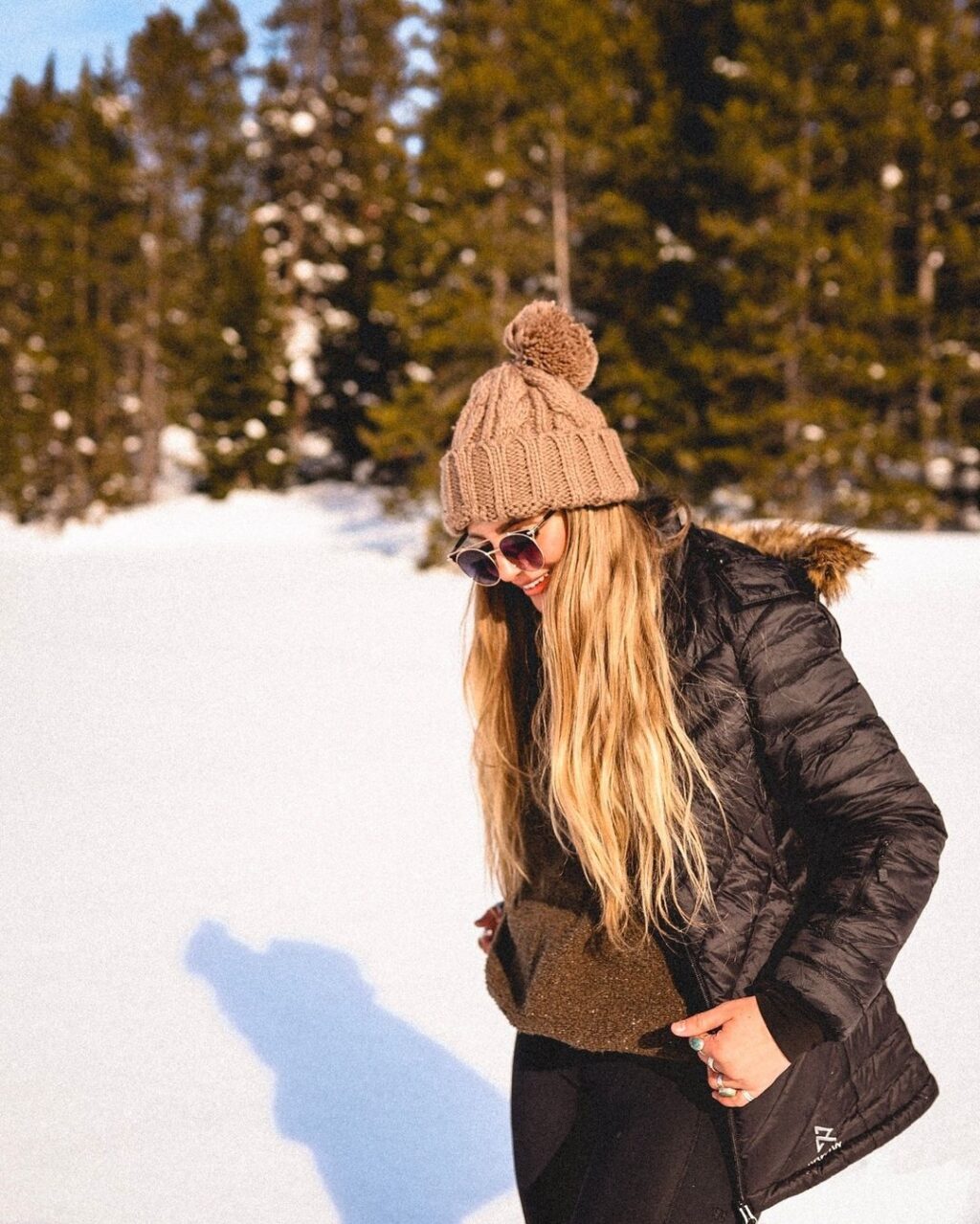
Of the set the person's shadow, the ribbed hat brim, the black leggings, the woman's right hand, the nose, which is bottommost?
the person's shadow

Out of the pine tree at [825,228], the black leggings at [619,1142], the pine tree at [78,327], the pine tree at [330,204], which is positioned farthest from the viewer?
the pine tree at [330,204]

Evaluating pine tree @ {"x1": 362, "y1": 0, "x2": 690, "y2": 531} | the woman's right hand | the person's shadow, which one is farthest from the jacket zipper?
pine tree @ {"x1": 362, "y1": 0, "x2": 690, "y2": 531}

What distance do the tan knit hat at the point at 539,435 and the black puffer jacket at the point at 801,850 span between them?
0.74 feet

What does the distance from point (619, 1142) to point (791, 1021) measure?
0.37m

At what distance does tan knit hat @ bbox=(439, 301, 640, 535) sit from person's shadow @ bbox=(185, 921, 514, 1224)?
2.15 meters

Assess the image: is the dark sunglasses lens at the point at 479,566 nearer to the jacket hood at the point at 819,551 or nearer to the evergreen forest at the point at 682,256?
the jacket hood at the point at 819,551

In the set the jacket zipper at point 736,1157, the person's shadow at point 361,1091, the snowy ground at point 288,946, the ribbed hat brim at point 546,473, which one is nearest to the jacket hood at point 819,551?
the snowy ground at point 288,946

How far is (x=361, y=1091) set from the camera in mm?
3281

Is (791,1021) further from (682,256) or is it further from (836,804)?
(682,256)

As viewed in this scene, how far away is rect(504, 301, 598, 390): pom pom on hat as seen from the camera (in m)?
1.64

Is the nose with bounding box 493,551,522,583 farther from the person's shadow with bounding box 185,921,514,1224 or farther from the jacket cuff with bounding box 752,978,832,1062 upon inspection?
the person's shadow with bounding box 185,921,514,1224

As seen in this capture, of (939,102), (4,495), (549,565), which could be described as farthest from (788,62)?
(4,495)

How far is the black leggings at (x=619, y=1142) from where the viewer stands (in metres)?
1.47

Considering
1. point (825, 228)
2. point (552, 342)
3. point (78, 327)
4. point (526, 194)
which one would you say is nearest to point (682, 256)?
point (825, 228)
